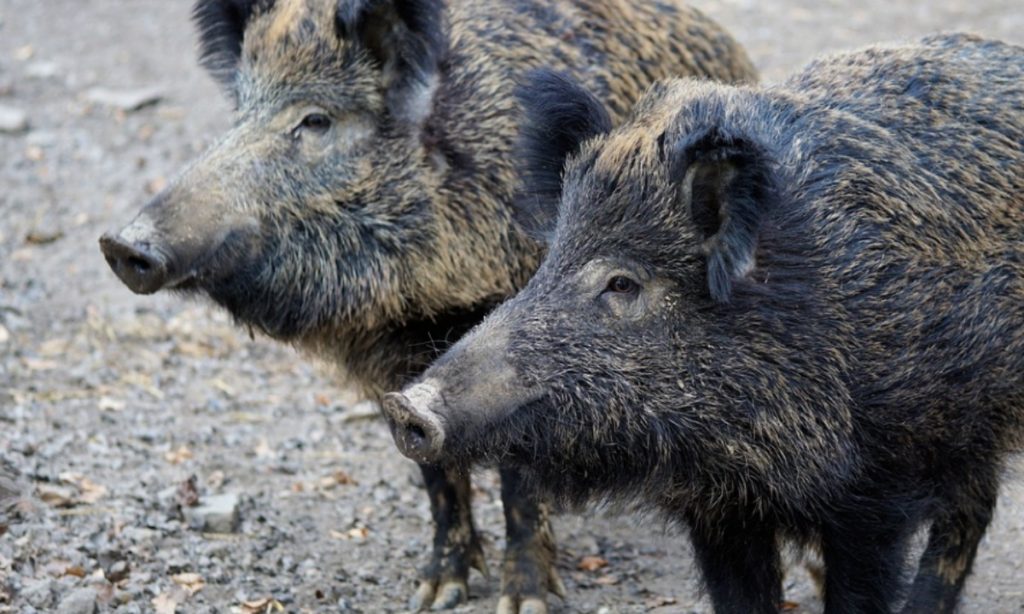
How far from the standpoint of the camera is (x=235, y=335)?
30.5ft

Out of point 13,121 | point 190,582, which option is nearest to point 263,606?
point 190,582

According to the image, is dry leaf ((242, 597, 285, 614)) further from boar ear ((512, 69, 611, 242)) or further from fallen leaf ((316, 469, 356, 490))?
boar ear ((512, 69, 611, 242))

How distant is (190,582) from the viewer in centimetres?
609

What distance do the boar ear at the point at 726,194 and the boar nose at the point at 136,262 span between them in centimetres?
203

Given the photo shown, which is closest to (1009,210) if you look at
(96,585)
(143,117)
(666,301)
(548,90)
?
(666,301)

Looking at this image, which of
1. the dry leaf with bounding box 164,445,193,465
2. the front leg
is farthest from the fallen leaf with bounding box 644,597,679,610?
the dry leaf with bounding box 164,445,193,465

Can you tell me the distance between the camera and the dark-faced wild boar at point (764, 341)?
185 inches

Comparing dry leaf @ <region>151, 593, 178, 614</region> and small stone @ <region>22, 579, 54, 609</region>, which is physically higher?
small stone @ <region>22, 579, 54, 609</region>

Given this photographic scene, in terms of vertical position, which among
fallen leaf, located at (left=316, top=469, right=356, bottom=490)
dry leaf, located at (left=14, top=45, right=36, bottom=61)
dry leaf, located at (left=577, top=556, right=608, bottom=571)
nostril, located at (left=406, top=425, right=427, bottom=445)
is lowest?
dry leaf, located at (left=14, top=45, right=36, bottom=61)

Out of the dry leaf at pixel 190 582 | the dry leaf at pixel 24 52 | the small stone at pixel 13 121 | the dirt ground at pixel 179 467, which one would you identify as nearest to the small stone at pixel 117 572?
the dirt ground at pixel 179 467

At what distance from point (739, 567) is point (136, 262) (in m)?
2.47

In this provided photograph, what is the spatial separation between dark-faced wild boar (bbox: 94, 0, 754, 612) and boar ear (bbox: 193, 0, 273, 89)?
0.51 ft

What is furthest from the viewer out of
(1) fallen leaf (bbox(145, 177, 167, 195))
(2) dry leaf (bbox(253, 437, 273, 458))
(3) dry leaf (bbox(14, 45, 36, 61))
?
(3) dry leaf (bbox(14, 45, 36, 61))

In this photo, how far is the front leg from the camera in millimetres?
5113
